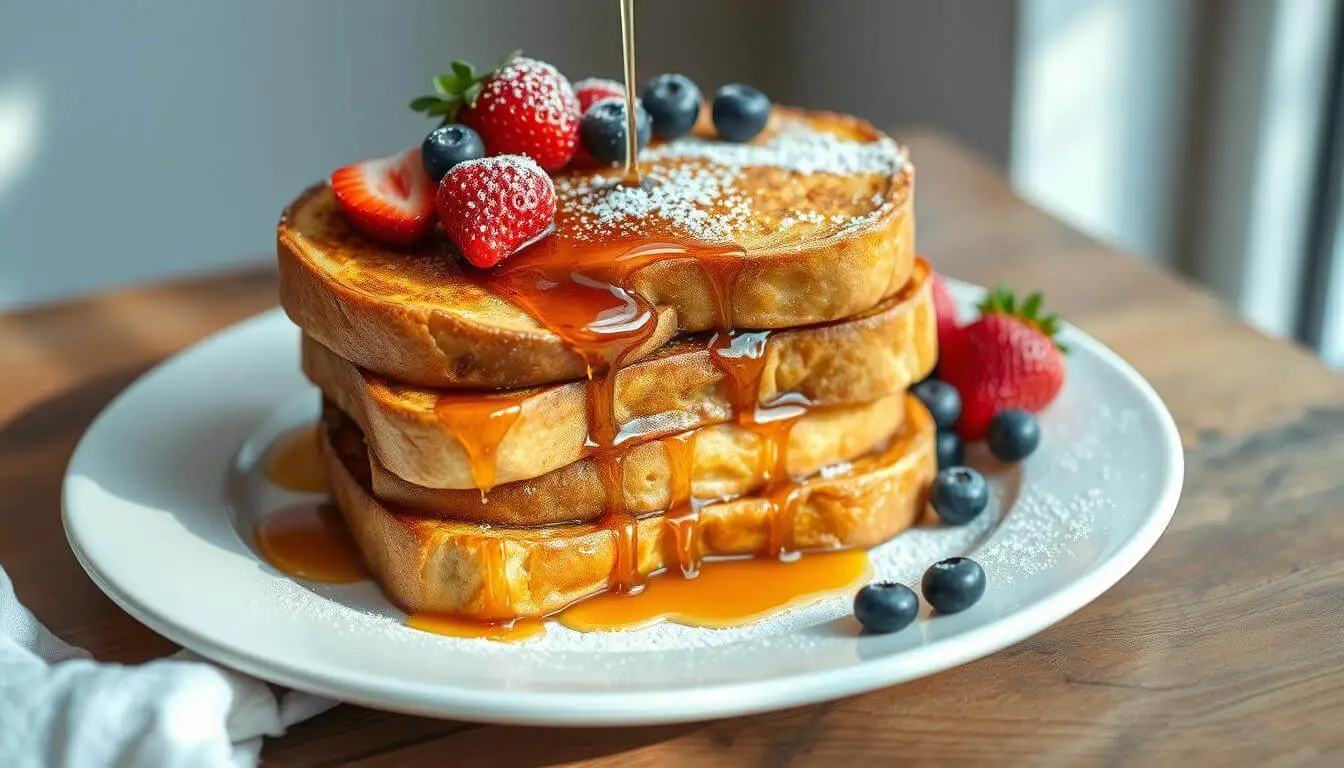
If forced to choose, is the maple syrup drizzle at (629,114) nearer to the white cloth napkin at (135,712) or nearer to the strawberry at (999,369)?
the strawberry at (999,369)

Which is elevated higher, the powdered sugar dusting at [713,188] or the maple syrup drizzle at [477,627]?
the powdered sugar dusting at [713,188]

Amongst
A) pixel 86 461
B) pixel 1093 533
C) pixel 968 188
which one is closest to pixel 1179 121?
pixel 968 188

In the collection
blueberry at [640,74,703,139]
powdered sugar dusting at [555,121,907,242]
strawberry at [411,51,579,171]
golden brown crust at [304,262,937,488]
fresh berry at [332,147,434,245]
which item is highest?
strawberry at [411,51,579,171]

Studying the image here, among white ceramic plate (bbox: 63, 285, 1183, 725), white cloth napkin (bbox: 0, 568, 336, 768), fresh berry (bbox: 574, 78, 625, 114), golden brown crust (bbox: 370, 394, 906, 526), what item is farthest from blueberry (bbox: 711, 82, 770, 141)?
white cloth napkin (bbox: 0, 568, 336, 768)

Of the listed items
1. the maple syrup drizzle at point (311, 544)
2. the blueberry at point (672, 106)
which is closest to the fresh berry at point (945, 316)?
the blueberry at point (672, 106)

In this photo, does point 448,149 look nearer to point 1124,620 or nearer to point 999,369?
point 999,369

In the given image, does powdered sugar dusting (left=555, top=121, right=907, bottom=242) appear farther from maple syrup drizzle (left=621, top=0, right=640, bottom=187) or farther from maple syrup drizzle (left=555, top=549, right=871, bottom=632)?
maple syrup drizzle (left=555, top=549, right=871, bottom=632)
